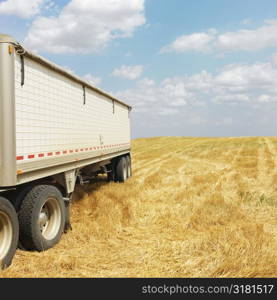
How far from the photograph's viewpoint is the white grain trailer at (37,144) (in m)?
4.46

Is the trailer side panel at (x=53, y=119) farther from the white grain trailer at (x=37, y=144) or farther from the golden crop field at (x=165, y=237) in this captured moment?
the golden crop field at (x=165, y=237)

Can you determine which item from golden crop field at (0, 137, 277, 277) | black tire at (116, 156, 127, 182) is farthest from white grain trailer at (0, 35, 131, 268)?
black tire at (116, 156, 127, 182)

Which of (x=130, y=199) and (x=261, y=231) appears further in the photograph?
(x=130, y=199)

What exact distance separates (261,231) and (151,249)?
6.68 ft

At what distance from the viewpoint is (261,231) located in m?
5.82

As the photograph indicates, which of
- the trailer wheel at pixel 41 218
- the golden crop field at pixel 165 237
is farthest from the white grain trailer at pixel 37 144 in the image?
the golden crop field at pixel 165 237

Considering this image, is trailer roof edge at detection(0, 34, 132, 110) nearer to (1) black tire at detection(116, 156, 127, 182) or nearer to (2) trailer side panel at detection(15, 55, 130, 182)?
(2) trailer side panel at detection(15, 55, 130, 182)

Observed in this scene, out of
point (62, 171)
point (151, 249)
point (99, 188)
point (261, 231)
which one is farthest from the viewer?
point (99, 188)

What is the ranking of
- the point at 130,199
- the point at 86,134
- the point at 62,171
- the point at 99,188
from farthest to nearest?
the point at 99,188, the point at 130,199, the point at 86,134, the point at 62,171

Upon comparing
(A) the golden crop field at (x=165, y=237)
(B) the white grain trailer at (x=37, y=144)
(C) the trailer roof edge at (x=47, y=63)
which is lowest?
(A) the golden crop field at (x=165, y=237)

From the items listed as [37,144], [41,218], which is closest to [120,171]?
[41,218]

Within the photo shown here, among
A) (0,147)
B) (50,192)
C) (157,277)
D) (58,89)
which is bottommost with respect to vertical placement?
(157,277)
